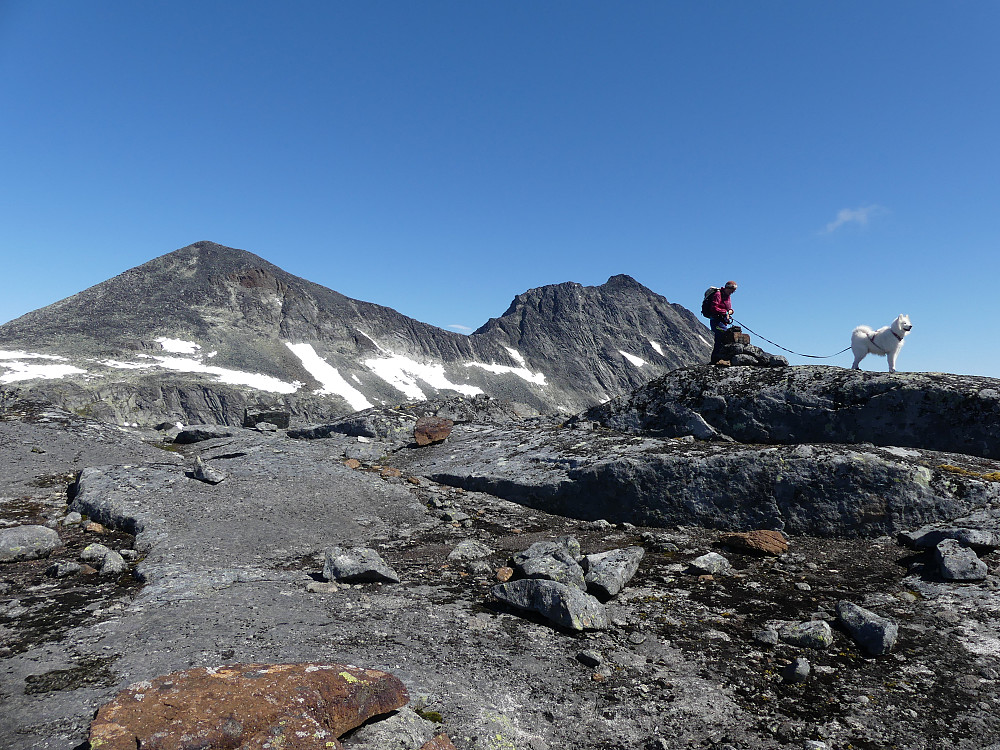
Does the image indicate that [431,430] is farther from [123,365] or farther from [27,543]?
[123,365]

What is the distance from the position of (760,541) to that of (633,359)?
579 ft

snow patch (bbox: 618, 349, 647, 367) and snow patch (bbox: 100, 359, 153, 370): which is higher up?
snow patch (bbox: 618, 349, 647, 367)

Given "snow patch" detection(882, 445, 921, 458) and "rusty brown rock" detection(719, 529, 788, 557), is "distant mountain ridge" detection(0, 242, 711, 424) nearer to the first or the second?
"snow patch" detection(882, 445, 921, 458)

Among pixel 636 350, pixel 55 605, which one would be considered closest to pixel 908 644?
pixel 55 605

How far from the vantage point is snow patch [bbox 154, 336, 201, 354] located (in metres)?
100

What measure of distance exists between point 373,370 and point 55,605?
124 m

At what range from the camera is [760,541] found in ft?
24.1

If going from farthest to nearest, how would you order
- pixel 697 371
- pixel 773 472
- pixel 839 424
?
pixel 697 371 < pixel 839 424 < pixel 773 472

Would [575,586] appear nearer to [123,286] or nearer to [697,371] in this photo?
[697,371]

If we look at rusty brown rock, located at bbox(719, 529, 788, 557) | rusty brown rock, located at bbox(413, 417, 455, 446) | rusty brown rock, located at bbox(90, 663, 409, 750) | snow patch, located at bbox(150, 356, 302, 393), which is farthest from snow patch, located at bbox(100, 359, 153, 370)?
rusty brown rock, located at bbox(719, 529, 788, 557)

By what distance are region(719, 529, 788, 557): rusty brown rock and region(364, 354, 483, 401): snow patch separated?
113 metres

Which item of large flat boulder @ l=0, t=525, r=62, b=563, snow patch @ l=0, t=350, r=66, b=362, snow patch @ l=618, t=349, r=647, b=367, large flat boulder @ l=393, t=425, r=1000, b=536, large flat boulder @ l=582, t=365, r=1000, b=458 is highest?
snow patch @ l=618, t=349, r=647, b=367

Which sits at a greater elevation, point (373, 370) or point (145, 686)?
point (373, 370)

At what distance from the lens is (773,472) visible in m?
8.55
